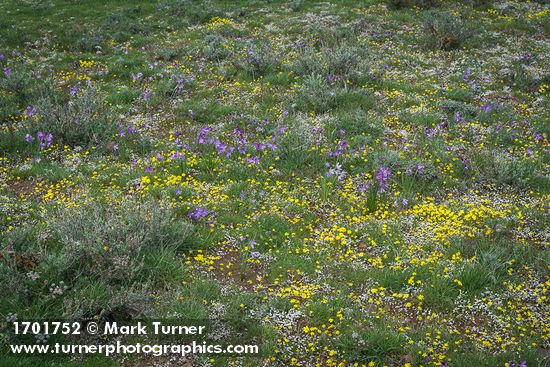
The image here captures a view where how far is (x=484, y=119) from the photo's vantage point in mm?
10195

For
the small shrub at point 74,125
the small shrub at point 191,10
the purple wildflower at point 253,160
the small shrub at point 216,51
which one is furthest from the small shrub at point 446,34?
the small shrub at point 74,125

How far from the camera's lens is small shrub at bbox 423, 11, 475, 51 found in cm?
1380

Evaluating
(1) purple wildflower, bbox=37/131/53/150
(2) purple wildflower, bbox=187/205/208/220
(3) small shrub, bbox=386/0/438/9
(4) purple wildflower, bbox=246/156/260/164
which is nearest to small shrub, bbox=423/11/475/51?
(3) small shrub, bbox=386/0/438/9

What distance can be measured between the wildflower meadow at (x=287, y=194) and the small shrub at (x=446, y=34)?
61 mm

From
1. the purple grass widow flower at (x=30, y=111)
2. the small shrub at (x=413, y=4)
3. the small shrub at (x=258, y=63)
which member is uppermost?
the small shrub at (x=413, y=4)

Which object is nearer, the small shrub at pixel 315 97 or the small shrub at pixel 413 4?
the small shrub at pixel 315 97

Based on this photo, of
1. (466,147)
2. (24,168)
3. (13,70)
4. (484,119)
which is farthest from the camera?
(13,70)

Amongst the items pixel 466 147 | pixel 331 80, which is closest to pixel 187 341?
pixel 466 147

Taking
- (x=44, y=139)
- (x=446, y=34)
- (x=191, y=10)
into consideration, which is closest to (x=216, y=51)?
(x=191, y=10)

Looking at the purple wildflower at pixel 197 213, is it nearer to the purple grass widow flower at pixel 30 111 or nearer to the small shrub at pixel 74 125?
the small shrub at pixel 74 125

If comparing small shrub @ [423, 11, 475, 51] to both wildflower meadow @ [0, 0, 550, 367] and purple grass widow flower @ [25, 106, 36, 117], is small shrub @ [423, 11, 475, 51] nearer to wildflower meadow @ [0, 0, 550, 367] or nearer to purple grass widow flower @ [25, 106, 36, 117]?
wildflower meadow @ [0, 0, 550, 367]

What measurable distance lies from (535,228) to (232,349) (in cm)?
482

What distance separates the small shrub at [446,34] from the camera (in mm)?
13805

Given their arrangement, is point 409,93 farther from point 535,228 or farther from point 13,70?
point 13,70
